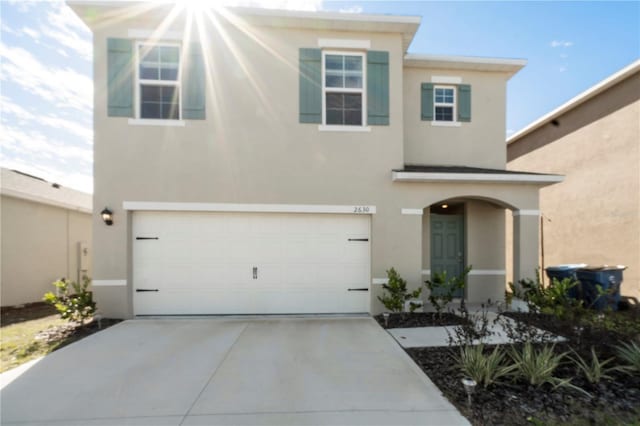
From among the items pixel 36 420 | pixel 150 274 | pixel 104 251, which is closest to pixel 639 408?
pixel 36 420

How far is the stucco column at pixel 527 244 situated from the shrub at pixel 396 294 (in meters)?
2.69

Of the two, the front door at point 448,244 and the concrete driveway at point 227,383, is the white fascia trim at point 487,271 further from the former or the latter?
the concrete driveway at point 227,383

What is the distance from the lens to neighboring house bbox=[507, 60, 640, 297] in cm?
802

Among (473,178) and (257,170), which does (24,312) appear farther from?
(473,178)

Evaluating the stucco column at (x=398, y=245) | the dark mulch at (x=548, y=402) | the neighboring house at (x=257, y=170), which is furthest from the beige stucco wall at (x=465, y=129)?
the dark mulch at (x=548, y=402)

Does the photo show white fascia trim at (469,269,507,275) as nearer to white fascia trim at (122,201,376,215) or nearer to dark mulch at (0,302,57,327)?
white fascia trim at (122,201,376,215)

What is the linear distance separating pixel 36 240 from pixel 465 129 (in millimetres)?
12475

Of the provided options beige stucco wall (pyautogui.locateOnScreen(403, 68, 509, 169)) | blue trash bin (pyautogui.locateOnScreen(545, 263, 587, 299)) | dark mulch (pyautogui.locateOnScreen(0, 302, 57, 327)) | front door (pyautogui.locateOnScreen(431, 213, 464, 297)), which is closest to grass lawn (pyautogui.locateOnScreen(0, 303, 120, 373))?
dark mulch (pyautogui.locateOnScreen(0, 302, 57, 327))

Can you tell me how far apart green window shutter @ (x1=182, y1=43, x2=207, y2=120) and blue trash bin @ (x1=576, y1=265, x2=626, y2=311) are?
33.4 ft

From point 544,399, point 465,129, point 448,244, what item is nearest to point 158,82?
point 465,129

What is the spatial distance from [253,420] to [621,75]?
12085mm

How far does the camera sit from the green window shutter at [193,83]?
20.6ft

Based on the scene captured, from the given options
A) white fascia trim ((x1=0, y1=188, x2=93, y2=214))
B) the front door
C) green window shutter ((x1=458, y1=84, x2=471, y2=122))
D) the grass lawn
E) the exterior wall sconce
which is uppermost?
green window shutter ((x1=458, y1=84, x2=471, y2=122))

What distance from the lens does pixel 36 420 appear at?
2.92 meters
